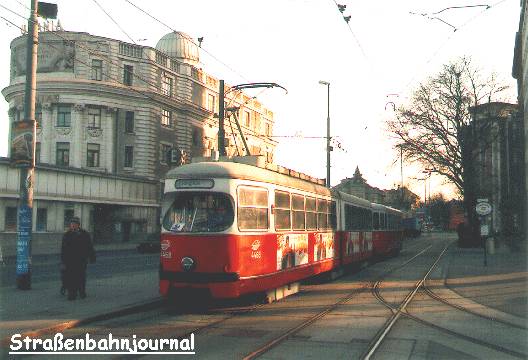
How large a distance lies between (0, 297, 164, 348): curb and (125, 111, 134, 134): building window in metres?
42.2

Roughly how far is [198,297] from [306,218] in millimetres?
4701

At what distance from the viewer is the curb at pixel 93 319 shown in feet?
29.5

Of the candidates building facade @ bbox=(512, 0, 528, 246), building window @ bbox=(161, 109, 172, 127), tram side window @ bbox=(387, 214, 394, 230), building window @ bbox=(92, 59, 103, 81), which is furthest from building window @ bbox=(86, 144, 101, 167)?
building facade @ bbox=(512, 0, 528, 246)

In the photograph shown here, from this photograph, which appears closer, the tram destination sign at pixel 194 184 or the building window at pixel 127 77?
the tram destination sign at pixel 194 184

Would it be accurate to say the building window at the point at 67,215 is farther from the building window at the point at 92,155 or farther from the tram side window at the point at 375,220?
the tram side window at the point at 375,220

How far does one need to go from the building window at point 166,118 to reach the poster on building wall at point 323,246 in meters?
40.2

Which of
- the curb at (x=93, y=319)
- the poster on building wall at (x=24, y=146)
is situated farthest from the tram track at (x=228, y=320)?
the poster on building wall at (x=24, y=146)

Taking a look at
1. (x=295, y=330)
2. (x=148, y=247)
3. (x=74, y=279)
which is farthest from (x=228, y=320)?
(x=148, y=247)

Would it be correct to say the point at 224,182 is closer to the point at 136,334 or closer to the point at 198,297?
the point at 198,297

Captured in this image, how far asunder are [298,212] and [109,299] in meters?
4.80

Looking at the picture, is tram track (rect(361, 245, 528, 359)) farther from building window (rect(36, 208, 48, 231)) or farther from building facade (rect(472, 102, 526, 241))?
building window (rect(36, 208, 48, 231))

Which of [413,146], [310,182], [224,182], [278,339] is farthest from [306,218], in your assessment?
[413,146]

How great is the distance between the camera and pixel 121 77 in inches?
2046

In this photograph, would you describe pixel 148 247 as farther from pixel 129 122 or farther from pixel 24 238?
pixel 24 238
